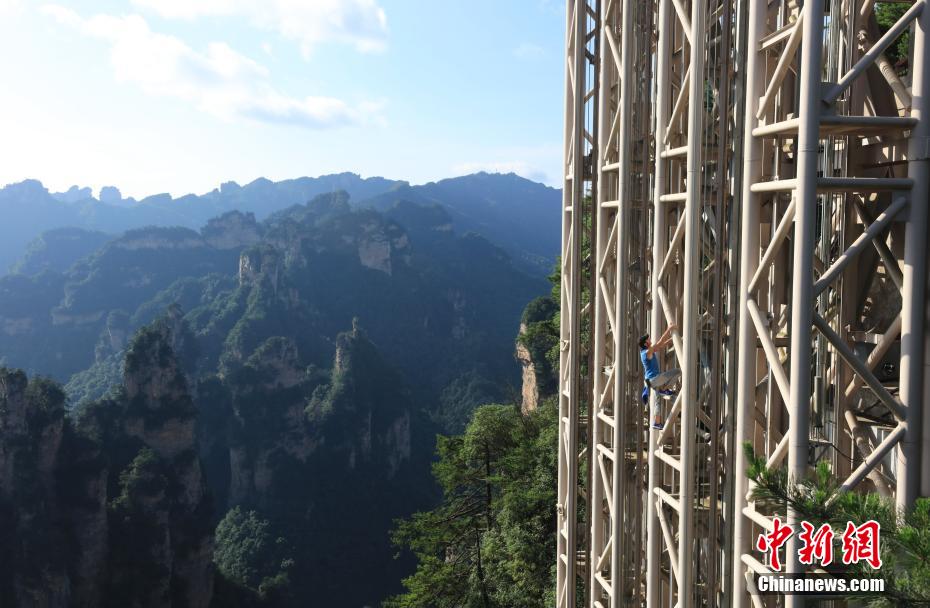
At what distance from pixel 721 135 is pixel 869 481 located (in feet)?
8.30

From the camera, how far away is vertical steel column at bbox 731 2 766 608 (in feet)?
14.9

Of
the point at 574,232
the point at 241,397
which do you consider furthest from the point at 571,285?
the point at 241,397

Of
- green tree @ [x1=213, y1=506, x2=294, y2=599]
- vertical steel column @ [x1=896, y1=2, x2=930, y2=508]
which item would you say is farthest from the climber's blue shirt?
green tree @ [x1=213, y1=506, x2=294, y2=599]

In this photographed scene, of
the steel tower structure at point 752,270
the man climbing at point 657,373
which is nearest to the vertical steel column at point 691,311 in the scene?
the steel tower structure at point 752,270

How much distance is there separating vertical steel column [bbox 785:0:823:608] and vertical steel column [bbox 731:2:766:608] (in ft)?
2.13

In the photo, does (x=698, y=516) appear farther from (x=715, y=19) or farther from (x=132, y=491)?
(x=132, y=491)

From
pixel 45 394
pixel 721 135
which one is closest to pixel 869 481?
pixel 721 135

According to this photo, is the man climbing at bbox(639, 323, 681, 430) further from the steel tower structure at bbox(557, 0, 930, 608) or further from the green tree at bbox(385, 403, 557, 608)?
the green tree at bbox(385, 403, 557, 608)

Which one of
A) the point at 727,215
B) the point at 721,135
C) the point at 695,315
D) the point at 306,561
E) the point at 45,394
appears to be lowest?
the point at 306,561

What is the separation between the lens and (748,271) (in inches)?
181

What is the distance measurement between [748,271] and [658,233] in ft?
5.01

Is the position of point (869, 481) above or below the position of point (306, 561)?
above

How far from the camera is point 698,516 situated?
5.75 m

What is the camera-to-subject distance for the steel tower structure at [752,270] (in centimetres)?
390
